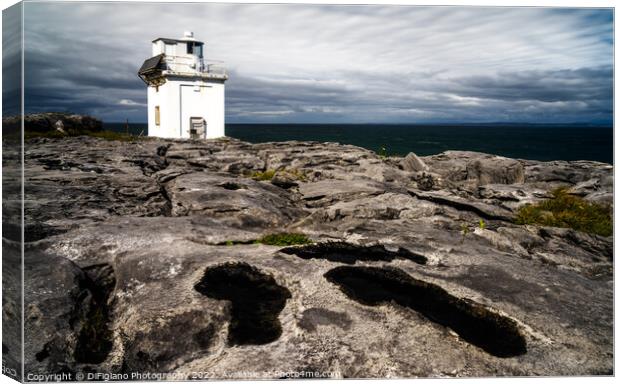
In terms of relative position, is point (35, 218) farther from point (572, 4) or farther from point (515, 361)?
point (572, 4)

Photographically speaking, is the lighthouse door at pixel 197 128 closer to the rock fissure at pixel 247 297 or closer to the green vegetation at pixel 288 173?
the green vegetation at pixel 288 173

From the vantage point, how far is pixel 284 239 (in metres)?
10.6

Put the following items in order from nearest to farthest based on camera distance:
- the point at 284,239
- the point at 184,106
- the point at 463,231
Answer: the point at 284,239, the point at 463,231, the point at 184,106

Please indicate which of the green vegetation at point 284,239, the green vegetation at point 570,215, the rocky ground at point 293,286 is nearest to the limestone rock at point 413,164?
the green vegetation at point 570,215

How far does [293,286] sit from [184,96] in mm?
25584

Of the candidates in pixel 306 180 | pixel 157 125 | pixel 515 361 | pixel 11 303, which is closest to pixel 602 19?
pixel 515 361

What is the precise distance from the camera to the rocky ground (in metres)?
6.55

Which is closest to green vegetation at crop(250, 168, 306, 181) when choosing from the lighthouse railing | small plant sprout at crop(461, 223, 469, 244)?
small plant sprout at crop(461, 223, 469, 244)

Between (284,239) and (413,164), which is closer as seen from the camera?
(284,239)

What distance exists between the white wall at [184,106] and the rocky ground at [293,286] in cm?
1640

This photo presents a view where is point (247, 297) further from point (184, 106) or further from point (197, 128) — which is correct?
point (197, 128)

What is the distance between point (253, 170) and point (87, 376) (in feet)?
54.7

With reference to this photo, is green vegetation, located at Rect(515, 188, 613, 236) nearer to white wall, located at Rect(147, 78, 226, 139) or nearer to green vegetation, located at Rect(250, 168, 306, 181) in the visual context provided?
green vegetation, located at Rect(250, 168, 306, 181)

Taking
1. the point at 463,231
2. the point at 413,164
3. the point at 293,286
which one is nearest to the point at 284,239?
the point at 293,286
